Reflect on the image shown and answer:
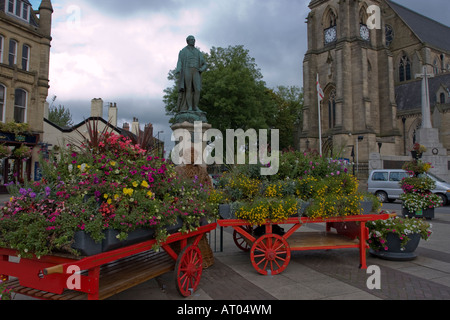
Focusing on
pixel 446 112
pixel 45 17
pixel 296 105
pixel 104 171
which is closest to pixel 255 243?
pixel 104 171

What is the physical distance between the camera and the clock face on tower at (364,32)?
3716cm

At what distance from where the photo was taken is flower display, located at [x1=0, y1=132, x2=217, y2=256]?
9.73ft

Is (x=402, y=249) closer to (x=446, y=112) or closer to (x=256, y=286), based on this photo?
(x=256, y=286)

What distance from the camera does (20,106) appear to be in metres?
21.8

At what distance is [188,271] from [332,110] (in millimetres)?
38130

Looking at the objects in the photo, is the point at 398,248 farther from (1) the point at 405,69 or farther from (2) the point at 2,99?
(1) the point at 405,69

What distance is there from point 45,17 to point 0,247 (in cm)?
2490

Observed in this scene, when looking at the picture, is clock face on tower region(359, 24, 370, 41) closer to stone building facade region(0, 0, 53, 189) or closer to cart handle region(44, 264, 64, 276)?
stone building facade region(0, 0, 53, 189)

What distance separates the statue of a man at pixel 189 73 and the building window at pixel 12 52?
A: 17097mm

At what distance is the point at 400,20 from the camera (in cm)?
4616

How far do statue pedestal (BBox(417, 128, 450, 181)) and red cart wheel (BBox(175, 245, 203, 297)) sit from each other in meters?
22.6
